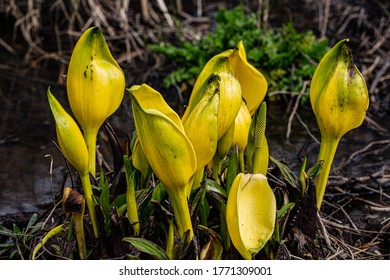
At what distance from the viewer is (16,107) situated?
316 cm

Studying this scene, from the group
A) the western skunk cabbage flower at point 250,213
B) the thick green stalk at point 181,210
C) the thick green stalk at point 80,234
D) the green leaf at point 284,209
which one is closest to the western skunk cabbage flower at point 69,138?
the thick green stalk at point 80,234

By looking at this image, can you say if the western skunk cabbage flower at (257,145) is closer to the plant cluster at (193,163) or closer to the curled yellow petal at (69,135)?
the plant cluster at (193,163)

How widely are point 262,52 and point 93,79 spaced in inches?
71.0

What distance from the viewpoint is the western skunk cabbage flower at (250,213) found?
4.36 feet

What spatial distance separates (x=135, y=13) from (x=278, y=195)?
274 cm

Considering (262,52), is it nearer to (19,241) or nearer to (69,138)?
(19,241)

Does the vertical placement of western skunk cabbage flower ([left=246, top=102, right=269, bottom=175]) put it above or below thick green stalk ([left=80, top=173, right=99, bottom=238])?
above

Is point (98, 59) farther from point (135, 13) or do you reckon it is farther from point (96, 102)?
point (135, 13)

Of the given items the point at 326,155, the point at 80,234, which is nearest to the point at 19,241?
the point at 80,234

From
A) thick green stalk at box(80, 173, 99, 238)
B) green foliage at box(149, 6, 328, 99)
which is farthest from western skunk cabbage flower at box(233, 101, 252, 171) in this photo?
green foliage at box(149, 6, 328, 99)

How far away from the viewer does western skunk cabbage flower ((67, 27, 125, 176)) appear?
1.38 meters

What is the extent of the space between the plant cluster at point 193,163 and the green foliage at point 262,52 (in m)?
1.52

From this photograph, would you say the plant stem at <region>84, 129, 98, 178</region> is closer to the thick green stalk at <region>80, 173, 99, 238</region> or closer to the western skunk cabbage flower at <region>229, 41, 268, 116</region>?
the thick green stalk at <region>80, 173, 99, 238</region>

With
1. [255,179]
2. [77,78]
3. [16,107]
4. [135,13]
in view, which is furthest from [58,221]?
[135,13]
